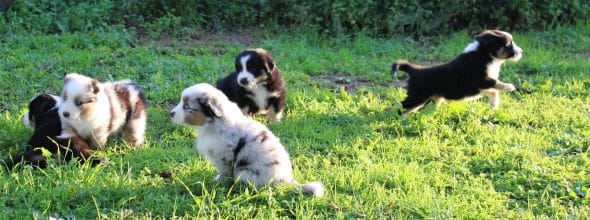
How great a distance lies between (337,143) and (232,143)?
174 centimetres

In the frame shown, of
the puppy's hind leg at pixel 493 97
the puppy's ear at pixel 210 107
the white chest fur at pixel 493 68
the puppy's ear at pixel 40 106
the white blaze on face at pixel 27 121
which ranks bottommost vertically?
the puppy's hind leg at pixel 493 97

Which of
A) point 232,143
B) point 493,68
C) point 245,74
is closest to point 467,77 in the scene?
point 493,68

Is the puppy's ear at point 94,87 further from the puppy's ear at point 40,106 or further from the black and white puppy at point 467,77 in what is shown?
the black and white puppy at point 467,77

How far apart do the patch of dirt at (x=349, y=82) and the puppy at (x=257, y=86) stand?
162 centimetres

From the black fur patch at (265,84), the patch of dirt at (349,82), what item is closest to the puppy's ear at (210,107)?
the black fur patch at (265,84)

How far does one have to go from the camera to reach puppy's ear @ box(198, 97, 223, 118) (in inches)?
221

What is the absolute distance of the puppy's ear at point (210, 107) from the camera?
5617 mm

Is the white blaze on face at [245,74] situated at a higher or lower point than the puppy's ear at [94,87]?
lower

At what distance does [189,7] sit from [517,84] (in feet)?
19.4

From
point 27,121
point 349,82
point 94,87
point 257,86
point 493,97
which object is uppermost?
point 94,87

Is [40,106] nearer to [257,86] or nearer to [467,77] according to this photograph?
[257,86]

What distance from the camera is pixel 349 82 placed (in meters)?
9.64

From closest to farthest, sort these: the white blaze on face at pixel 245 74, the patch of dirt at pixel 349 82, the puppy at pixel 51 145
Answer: the puppy at pixel 51 145 → the white blaze on face at pixel 245 74 → the patch of dirt at pixel 349 82

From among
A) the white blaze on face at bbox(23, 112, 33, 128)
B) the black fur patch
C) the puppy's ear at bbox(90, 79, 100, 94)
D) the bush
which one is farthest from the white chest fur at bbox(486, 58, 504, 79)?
the white blaze on face at bbox(23, 112, 33, 128)
